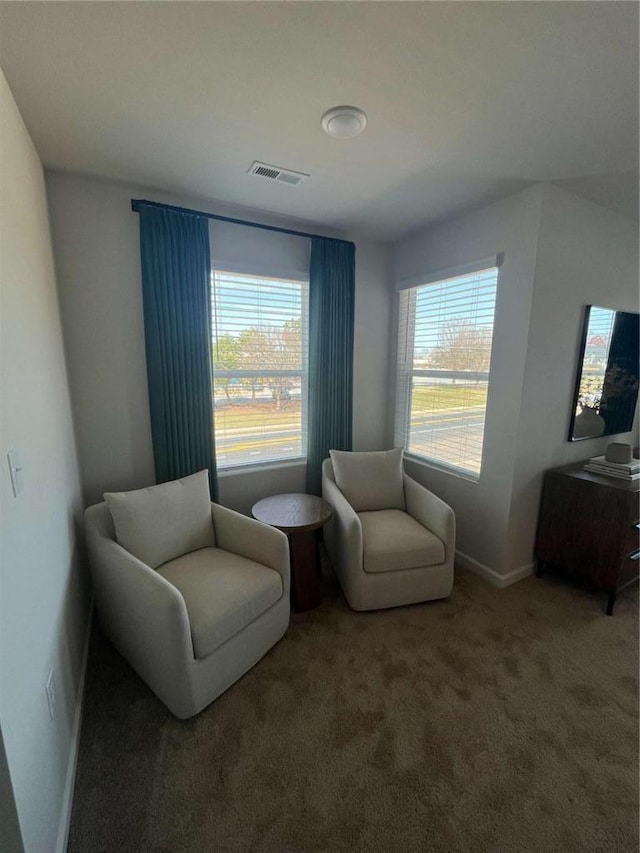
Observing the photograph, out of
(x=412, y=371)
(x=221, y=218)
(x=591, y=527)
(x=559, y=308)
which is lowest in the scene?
(x=591, y=527)

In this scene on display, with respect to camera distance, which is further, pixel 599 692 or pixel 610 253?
pixel 610 253

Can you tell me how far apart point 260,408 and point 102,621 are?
1.63 m

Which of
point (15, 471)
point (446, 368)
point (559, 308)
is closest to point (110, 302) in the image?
point (15, 471)

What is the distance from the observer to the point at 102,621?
73.3 inches

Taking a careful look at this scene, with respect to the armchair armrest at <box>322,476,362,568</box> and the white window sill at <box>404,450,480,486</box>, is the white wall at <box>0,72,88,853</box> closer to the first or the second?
the armchair armrest at <box>322,476,362,568</box>

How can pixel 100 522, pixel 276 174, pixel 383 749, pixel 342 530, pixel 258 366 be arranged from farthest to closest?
pixel 258 366 < pixel 342 530 < pixel 276 174 < pixel 100 522 < pixel 383 749

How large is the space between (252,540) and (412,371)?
1942mm

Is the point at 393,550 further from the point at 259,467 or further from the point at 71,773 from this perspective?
the point at 71,773

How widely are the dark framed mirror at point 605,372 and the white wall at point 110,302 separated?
7.19 feet

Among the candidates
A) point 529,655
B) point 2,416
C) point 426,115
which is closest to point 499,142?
point 426,115

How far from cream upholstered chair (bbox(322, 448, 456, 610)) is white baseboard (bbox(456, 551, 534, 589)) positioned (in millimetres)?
425

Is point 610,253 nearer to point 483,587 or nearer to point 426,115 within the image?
point 426,115

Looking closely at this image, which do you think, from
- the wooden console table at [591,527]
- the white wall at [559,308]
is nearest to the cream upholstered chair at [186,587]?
the white wall at [559,308]

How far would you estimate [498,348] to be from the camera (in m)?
2.29
